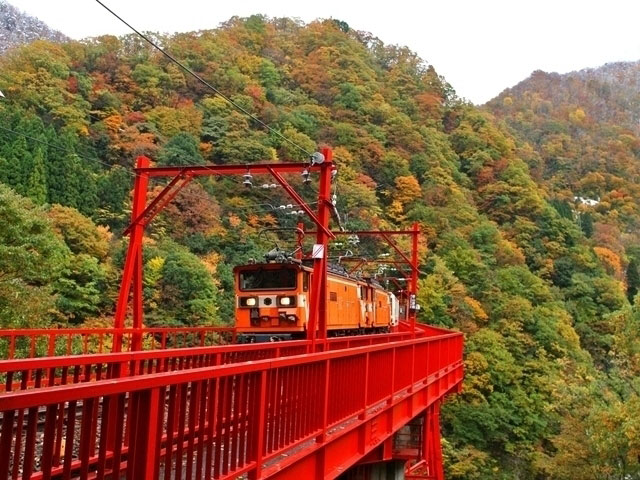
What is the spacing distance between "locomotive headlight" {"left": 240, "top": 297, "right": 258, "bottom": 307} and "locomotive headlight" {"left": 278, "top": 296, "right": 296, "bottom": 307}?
762mm

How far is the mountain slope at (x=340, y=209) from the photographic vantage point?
29.5m

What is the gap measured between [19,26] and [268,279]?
11775 centimetres

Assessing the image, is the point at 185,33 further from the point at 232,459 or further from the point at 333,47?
the point at 232,459

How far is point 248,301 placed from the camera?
59.3 feet

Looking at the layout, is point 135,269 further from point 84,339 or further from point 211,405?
point 211,405

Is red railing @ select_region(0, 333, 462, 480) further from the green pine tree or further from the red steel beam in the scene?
the green pine tree

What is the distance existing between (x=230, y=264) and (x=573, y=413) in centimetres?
1910

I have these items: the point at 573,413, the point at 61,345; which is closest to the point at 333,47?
the point at 573,413

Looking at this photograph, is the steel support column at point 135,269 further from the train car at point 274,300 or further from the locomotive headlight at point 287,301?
the locomotive headlight at point 287,301

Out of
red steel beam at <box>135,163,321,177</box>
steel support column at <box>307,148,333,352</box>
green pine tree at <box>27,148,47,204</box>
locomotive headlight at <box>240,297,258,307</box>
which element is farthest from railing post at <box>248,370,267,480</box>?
green pine tree at <box>27,148,47,204</box>

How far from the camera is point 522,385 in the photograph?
38.4 meters

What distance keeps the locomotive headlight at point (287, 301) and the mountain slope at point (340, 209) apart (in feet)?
21.8

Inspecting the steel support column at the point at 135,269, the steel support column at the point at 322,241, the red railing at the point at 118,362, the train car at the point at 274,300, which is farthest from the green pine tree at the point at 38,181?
the steel support column at the point at 322,241

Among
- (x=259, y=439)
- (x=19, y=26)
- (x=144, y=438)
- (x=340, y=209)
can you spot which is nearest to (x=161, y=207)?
(x=259, y=439)
